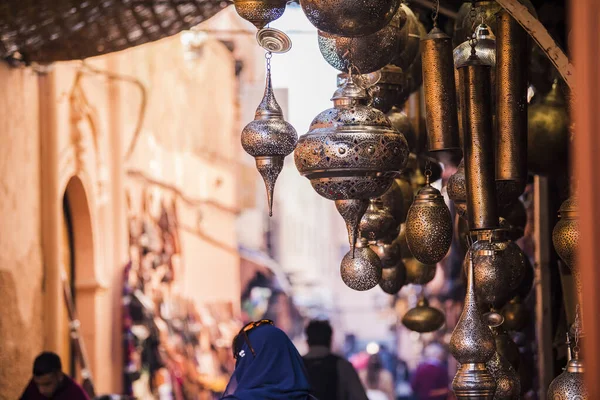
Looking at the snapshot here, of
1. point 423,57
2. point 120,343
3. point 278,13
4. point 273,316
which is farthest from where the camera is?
point 273,316

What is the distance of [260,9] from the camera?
10.6 ft

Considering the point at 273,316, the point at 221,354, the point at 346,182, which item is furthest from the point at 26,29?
the point at 273,316

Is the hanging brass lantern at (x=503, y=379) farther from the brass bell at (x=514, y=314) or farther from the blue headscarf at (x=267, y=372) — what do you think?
the brass bell at (x=514, y=314)

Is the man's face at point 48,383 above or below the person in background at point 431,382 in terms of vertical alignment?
above

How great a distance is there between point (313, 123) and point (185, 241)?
11.5 metres

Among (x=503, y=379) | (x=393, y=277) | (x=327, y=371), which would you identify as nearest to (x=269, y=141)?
(x=503, y=379)

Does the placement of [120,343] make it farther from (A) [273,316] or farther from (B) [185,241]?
(A) [273,316]

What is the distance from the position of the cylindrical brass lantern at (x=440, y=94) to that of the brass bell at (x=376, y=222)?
76 cm

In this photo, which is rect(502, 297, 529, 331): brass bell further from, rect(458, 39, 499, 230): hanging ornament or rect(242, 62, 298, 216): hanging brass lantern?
rect(242, 62, 298, 216): hanging brass lantern

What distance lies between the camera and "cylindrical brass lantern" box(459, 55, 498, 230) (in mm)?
3322

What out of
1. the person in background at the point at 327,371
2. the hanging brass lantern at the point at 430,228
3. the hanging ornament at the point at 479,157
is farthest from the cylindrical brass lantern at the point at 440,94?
the person in background at the point at 327,371

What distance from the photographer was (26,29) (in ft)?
22.4

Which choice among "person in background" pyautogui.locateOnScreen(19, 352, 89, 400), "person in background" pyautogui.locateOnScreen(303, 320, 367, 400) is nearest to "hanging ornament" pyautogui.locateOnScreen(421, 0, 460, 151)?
"person in background" pyautogui.locateOnScreen(303, 320, 367, 400)

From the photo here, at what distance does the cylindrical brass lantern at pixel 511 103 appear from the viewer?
3.35 meters
